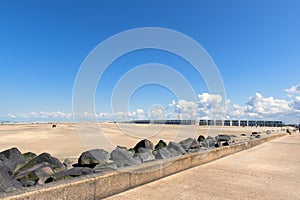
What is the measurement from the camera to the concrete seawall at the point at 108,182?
2777 millimetres

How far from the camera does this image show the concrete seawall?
278cm

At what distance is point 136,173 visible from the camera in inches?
158

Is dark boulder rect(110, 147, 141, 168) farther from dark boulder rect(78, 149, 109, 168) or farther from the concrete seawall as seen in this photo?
the concrete seawall

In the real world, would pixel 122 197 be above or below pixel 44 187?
below

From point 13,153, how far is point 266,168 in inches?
262

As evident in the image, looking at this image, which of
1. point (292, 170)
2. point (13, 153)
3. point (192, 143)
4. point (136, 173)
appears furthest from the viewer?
point (192, 143)

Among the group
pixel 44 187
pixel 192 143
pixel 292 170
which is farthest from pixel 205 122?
pixel 44 187

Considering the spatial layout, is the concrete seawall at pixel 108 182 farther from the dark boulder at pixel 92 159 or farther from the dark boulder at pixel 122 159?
the dark boulder at pixel 92 159

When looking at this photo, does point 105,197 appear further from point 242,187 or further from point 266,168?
point 266,168

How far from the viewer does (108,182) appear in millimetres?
3537

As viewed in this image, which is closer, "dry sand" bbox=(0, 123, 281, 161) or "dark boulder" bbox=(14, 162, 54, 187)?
"dark boulder" bbox=(14, 162, 54, 187)

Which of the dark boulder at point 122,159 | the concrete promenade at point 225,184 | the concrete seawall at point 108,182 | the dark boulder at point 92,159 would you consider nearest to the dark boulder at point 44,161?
the dark boulder at point 92,159

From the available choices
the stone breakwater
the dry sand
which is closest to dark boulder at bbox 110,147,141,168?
the stone breakwater

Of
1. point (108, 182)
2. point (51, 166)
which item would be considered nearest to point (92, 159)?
point (51, 166)
